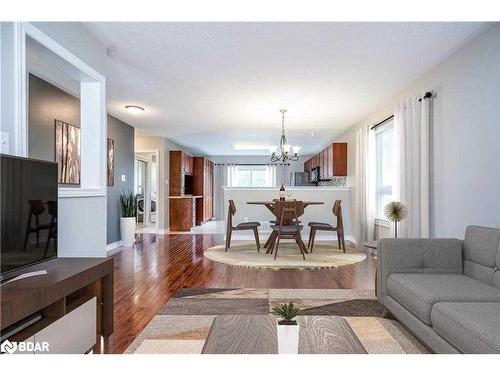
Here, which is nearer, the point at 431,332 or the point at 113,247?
the point at 431,332

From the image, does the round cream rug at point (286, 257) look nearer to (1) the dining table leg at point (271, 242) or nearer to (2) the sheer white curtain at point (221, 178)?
(1) the dining table leg at point (271, 242)

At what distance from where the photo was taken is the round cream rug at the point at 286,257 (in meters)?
4.32

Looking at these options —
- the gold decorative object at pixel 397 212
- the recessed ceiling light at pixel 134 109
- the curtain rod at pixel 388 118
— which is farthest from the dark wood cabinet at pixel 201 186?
the gold decorative object at pixel 397 212

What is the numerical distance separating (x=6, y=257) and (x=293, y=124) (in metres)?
5.59

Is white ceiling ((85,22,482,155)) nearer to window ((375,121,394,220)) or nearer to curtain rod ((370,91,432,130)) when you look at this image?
curtain rod ((370,91,432,130))

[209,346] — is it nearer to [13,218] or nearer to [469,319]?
[13,218]

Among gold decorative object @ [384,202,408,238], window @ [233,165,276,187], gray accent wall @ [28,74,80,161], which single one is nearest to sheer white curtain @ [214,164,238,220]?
window @ [233,165,276,187]

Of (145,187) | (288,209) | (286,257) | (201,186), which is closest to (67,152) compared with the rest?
(288,209)

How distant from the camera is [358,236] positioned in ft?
18.9

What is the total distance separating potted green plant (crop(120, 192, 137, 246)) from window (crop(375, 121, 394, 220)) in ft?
14.5

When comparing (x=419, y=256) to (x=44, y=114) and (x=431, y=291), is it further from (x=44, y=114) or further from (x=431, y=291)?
(x=44, y=114)

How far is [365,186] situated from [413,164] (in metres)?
1.80

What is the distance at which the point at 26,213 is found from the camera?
1674mm

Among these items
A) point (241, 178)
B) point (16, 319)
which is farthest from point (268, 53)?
point (241, 178)
